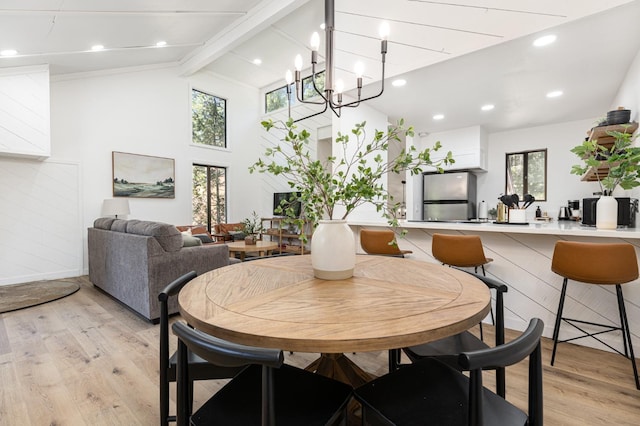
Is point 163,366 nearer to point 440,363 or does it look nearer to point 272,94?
point 440,363

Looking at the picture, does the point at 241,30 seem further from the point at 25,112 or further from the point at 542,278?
the point at 542,278

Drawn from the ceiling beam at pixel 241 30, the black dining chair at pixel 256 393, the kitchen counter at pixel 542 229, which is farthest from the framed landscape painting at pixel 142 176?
the black dining chair at pixel 256 393

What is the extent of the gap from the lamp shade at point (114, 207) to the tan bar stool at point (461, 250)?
4870mm

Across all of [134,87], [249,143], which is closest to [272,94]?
[249,143]

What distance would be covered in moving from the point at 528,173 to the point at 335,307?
5.67 meters

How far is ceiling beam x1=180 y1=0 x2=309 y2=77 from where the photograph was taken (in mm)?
4048

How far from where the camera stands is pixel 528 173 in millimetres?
5297

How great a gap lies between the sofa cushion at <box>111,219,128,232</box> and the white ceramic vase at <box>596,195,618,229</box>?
171 inches

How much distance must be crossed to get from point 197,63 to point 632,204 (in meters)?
6.55

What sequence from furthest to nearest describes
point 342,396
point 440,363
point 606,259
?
point 606,259 < point 440,363 < point 342,396

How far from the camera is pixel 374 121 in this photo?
4.05 metres

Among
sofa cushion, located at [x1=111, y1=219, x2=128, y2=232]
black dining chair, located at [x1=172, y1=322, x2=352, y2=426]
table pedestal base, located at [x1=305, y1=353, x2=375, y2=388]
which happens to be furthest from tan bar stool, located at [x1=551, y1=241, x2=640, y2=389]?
sofa cushion, located at [x1=111, y1=219, x2=128, y2=232]

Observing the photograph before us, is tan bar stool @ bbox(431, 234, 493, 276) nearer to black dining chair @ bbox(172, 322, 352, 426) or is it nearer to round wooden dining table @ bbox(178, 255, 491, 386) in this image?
round wooden dining table @ bbox(178, 255, 491, 386)

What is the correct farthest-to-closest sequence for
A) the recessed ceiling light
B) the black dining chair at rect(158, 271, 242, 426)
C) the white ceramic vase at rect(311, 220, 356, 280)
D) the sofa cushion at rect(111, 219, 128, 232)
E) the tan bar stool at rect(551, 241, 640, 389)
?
the sofa cushion at rect(111, 219, 128, 232)
the recessed ceiling light
the tan bar stool at rect(551, 241, 640, 389)
the white ceramic vase at rect(311, 220, 356, 280)
the black dining chair at rect(158, 271, 242, 426)
